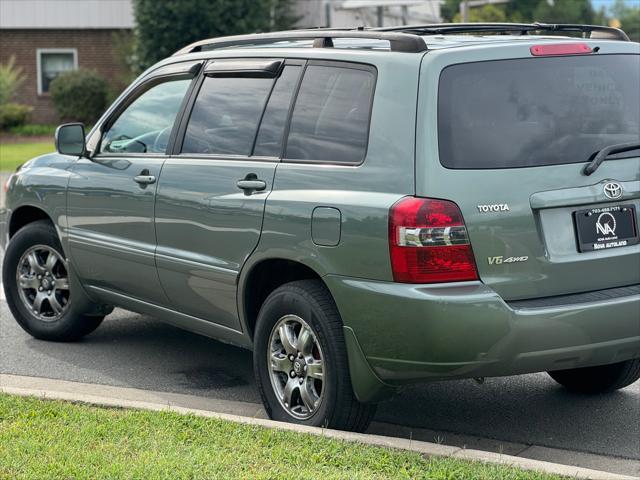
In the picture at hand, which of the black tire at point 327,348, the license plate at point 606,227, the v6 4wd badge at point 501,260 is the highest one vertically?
the license plate at point 606,227

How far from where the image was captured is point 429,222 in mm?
4730

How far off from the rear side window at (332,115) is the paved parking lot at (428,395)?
144 cm

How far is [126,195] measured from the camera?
6.48 metres

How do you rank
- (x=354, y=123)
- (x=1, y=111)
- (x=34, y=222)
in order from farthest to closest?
(x=1, y=111)
(x=34, y=222)
(x=354, y=123)

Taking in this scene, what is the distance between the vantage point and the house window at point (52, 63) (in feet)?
122

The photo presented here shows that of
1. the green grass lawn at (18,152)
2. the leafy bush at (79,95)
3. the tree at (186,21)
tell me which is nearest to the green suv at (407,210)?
the green grass lawn at (18,152)

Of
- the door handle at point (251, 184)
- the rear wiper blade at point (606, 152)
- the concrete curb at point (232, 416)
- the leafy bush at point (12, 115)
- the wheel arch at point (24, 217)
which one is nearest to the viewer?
the concrete curb at point (232, 416)

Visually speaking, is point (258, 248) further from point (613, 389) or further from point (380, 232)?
point (613, 389)

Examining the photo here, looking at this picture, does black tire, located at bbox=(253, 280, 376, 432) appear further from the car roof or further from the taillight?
the car roof

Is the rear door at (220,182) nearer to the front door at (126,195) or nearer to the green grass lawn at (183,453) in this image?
the front door at (126,195)

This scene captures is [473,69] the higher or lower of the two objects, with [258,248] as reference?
higher

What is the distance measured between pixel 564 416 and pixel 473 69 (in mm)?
2032

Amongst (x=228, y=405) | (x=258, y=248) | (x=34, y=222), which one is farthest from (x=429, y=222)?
(x=34, y=222)

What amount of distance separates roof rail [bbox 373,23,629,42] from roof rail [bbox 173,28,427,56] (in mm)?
243
